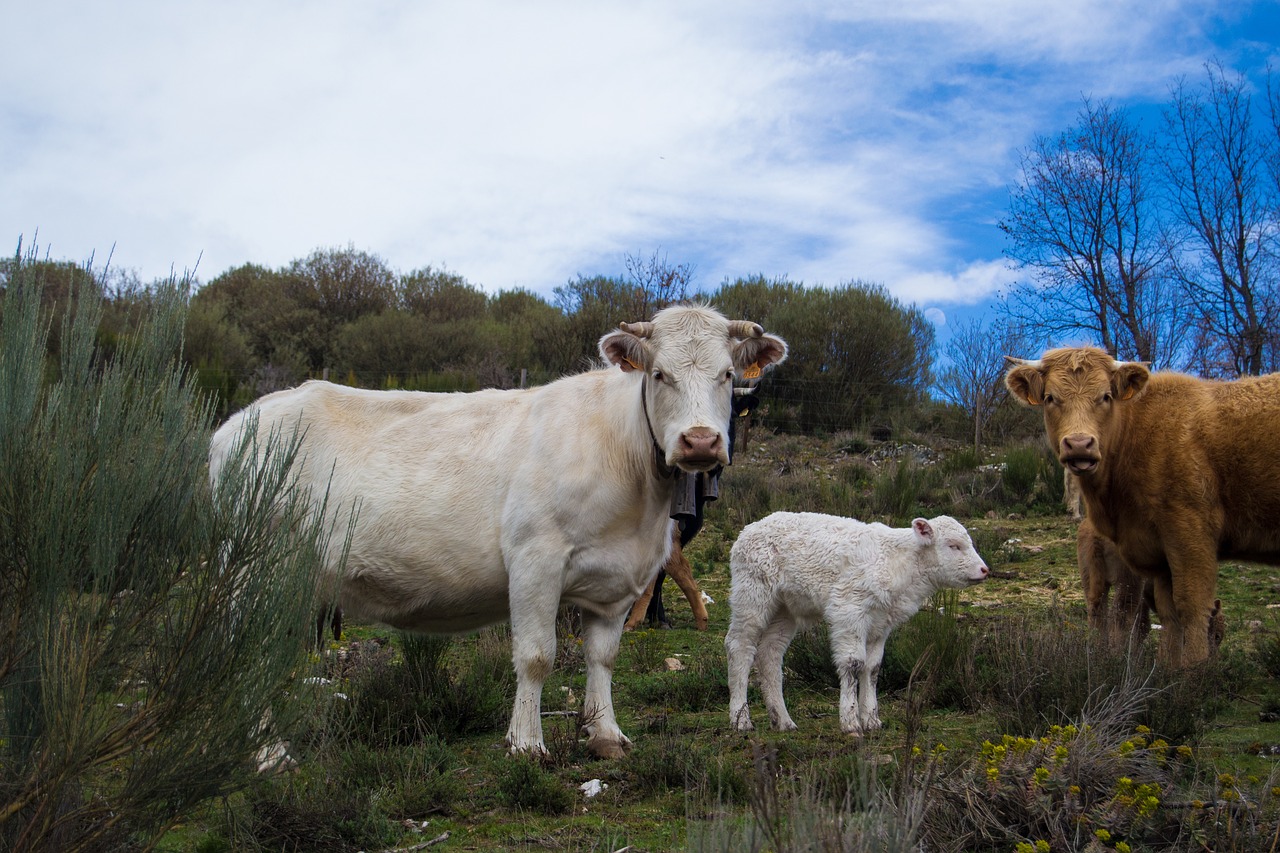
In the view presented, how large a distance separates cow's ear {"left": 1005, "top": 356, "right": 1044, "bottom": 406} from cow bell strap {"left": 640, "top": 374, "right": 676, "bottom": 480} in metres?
2.83

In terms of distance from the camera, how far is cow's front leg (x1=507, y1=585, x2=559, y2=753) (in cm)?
571

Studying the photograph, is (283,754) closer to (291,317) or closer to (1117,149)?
(1117,149)

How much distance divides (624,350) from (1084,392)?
326 cm

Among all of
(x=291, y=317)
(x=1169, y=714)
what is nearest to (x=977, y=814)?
(x=1169, y=714)

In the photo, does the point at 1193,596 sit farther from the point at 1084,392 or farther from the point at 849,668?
the point at 849,668

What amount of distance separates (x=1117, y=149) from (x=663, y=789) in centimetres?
2472

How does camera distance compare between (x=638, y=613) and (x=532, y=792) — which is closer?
(x=532, y=792)

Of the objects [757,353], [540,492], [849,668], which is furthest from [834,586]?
[540,492]

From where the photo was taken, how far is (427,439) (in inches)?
257

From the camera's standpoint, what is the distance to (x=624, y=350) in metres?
6.01

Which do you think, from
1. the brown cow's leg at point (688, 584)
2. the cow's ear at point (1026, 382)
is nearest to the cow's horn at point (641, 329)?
the cow's ear at point (1026, 382)

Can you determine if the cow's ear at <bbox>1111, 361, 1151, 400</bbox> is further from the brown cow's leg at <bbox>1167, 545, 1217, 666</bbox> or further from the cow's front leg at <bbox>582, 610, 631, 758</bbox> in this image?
the cow's front leg at <bbox>582, 610, 631, 758</bbox>

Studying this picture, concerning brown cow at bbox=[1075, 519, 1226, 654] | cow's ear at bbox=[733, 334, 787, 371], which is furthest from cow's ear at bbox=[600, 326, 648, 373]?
brown cow at bbox=[1075, 519, 1226, 654]

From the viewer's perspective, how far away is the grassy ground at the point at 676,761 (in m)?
4.27
